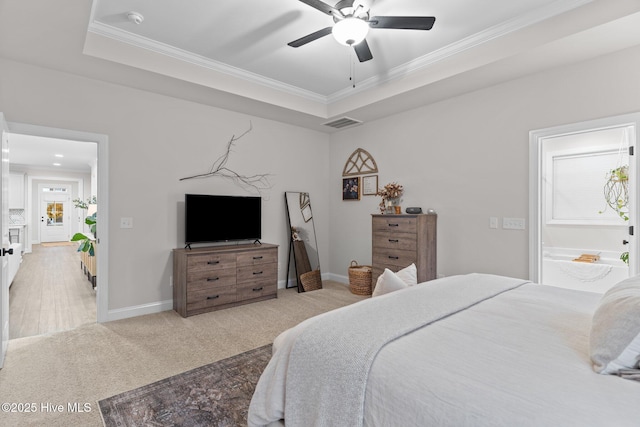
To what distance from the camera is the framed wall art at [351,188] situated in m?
5.27

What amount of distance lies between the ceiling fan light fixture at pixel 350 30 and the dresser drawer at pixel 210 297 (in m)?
2.97

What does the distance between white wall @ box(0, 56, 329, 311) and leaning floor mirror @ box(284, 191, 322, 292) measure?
0.90 m

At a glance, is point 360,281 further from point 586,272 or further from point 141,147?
point 141,147

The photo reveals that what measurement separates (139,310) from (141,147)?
187cm

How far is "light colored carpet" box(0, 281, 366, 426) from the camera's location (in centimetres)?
209

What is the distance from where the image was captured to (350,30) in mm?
2373

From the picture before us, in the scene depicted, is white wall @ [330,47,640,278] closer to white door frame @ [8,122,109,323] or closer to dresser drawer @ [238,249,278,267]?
dresser drawer @ [238,249,278,267]

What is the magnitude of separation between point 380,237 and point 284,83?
2.41m

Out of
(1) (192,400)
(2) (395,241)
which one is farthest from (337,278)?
(1) (192,400)

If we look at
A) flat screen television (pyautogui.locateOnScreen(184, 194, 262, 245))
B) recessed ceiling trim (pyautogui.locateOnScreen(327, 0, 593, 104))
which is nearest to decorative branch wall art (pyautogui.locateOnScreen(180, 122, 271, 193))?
flat screen television (pyautogui.locateOnScreen(184, 194, 262, 245))

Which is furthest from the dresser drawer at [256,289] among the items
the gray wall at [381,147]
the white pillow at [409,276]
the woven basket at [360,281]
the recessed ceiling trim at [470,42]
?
the recessed ceiling trim at [470,42]

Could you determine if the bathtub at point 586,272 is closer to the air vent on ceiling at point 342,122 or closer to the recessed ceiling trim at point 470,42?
the recessed ceiling trim at point 470,42

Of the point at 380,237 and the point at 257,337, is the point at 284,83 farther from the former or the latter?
the point at 257,337

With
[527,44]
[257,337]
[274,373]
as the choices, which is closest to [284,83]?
[527,44]
